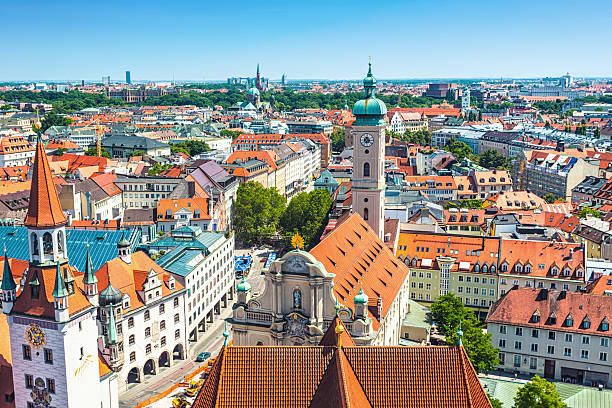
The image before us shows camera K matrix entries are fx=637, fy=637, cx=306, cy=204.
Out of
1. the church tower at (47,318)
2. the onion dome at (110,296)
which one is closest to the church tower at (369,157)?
the onion dome at (110,296)

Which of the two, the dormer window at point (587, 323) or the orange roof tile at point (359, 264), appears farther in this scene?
the dormer window at point (587, 323)

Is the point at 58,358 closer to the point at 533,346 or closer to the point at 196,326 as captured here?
the point at 196,326

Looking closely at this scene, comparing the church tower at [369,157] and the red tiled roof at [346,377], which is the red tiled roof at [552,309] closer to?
the church tower at [369,157]

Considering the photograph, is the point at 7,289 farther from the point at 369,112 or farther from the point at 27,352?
the point at 369,112

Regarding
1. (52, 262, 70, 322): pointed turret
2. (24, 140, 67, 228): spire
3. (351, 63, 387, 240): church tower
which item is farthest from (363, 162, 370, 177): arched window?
(52, 262, 70, 322): pointed turret

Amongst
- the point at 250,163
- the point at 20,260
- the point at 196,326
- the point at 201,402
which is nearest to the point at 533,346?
the point at 196,326

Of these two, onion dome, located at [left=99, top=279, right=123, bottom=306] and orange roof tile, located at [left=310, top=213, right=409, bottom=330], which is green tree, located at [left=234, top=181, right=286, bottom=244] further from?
onion dome, located at [left=99, top=279, right=123, bottom=306]
